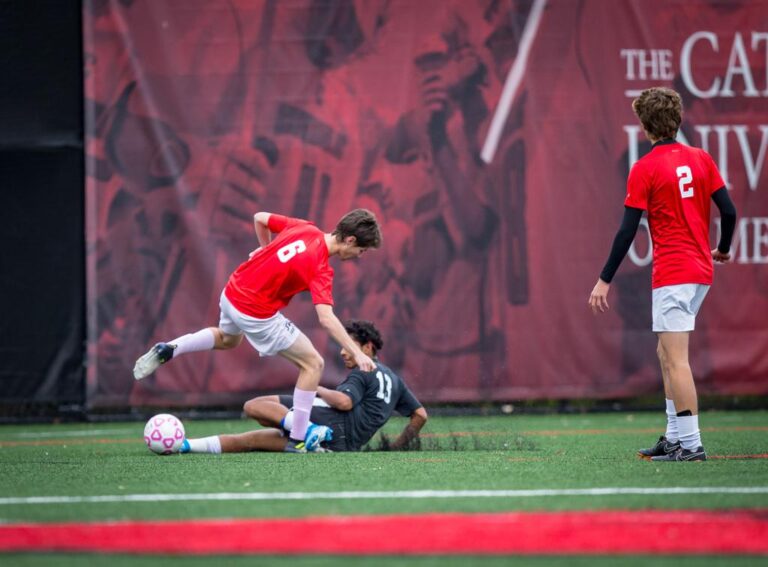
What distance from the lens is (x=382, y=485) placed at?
536 centimetres

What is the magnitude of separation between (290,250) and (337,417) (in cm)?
116

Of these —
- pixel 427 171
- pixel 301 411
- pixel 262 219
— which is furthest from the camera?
pixel 427 171

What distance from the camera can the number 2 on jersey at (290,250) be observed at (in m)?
7.32

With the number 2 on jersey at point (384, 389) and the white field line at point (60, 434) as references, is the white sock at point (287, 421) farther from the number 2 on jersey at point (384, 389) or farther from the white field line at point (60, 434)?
the white field line at point (60, 434)

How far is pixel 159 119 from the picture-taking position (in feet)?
36.6

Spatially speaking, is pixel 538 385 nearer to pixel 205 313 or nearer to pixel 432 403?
pixel 432 403

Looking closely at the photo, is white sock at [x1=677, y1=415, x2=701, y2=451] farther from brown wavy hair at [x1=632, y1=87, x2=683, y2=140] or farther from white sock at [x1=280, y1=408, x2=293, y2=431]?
white sock at [x1=280, y1=408, x2=293, y2=431]

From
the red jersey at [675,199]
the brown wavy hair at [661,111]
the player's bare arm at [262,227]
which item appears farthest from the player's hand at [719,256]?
the player's bare arm at [262,227]

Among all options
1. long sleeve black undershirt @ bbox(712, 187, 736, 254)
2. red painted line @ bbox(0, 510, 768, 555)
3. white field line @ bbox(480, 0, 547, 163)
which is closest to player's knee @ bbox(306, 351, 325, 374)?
long sleeve black undershirt @ bbox(712, 187, 736, 254)

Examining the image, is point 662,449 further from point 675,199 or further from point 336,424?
point 336,424

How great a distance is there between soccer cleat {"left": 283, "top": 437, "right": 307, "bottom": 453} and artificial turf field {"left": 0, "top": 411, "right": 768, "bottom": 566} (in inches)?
8.0

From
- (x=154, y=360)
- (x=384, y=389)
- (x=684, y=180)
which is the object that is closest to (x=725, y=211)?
(x=684, y=180)

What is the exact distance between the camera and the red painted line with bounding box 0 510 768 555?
148 inches

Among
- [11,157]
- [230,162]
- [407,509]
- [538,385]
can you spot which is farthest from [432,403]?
[407,509]
